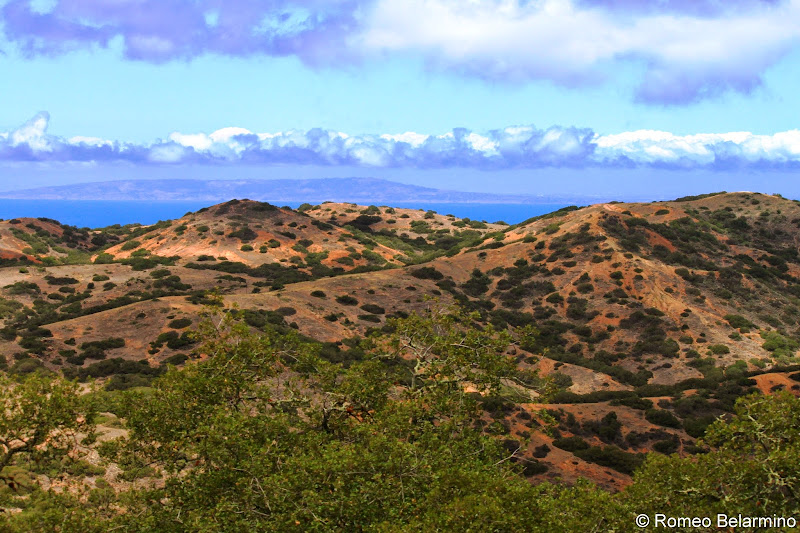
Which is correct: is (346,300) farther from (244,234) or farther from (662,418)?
(244,234)

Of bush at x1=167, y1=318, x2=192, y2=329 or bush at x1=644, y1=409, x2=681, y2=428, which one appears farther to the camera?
bush at x1=167, y1=318, x2=192, y2=329

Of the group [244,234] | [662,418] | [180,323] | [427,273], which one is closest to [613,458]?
[662,418]

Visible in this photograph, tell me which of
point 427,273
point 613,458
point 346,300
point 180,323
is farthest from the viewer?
point 427,273

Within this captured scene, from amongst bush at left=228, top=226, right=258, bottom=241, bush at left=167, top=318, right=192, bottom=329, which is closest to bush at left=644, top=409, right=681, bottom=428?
bush at left=167, top=318, right=192, bottom=329

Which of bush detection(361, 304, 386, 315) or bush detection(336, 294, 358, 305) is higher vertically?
bush detection(336, 294, 358, 305)

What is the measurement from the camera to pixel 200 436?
1568 centimetres

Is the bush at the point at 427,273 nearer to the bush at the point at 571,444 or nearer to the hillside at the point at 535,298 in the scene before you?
the hillside at the point at 535,298

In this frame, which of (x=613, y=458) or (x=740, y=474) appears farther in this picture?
(x=613, y=458)

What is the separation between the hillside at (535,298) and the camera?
4197 centimetres

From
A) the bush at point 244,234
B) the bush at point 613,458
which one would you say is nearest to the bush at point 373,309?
the bush at point 613,458

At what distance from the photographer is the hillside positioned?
42.0 metres

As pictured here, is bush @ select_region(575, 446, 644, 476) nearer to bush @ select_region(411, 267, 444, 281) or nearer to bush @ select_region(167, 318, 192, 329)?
bush @ select_region(167, 318, 192, 329)

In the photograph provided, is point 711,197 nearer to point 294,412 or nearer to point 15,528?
point 294,412

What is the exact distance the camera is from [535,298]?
82000mm
